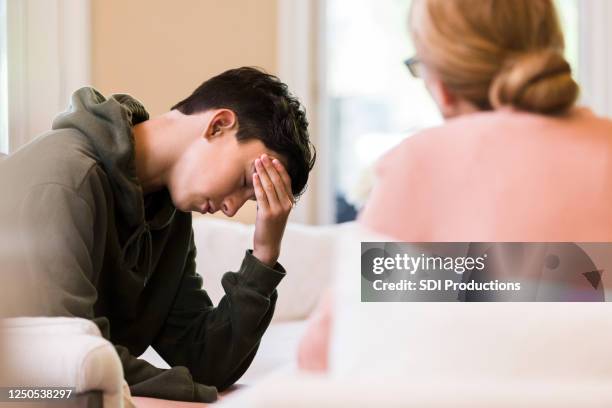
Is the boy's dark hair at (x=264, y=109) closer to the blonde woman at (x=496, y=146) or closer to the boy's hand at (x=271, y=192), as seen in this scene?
the boy's hand at (x=271, y=192)

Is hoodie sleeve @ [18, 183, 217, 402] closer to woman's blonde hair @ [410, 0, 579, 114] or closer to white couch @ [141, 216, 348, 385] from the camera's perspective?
woman's blonde hair @ [410, 0, 579, 114]

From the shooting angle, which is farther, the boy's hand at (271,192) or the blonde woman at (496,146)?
the boy's hand at (271,192)

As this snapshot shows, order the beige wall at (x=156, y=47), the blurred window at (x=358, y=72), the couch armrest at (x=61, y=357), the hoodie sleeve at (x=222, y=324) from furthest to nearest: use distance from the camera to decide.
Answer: the blurred window at (x=358, y=72)
the beige wall at (x=156, y=47)
the hoodie sleeve at (x=222, y=324)
the couch armrest at (x=61, y=357)

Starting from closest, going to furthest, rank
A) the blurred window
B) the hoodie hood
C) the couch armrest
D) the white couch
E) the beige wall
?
the couch armrest, the hoodie hood, the beige wall, the white couch, the blurred window

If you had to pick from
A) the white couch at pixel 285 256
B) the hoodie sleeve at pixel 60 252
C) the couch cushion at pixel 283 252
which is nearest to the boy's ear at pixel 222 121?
the hoodie sleeve at pixel 60 252

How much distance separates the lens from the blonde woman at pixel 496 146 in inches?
23.3

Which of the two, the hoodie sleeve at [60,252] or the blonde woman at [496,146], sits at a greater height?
the blonde woman at [496,146]

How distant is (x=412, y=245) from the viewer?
608 mm

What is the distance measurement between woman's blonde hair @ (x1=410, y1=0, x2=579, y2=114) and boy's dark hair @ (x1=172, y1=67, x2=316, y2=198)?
0.24m

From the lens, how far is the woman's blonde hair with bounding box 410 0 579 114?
23.2 inches

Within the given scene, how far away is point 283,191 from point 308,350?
223 mm

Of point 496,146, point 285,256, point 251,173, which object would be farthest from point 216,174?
point 285,256

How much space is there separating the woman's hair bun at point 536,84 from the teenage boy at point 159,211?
0.27m

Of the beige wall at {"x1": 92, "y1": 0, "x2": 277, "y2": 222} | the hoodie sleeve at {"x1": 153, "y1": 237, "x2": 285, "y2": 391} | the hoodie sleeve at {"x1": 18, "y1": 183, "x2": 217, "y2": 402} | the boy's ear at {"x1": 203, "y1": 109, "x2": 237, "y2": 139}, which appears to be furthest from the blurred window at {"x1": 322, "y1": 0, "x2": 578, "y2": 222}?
the hoodie sleeve at {"x1": 18, "y1": 183, "x2": 217, "y2": 402}
